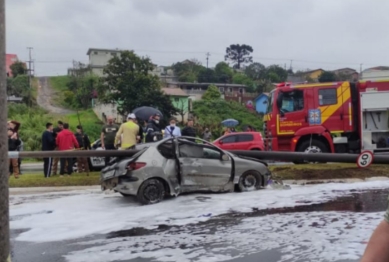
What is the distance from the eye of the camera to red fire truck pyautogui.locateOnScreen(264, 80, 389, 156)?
17750mm

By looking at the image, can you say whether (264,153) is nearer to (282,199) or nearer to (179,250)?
(282,199)


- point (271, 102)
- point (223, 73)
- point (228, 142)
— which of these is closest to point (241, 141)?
point (228, 142)

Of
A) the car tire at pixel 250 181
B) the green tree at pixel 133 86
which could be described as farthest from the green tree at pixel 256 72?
the car tire at pixel 250 181

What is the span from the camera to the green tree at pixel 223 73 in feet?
326

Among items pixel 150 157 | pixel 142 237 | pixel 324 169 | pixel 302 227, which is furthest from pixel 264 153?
pixel 142 237

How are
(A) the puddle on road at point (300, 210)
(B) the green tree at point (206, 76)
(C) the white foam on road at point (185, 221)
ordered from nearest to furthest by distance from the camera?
(C) the white foam on road at point (185, 221) → (A) the puddle on road at point (300, 210) → (B) the green tree at point (206, 76)

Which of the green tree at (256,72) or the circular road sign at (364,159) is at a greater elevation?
the green tree at (256,72)

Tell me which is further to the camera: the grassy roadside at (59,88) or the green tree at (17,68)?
the green tree at (17,68)

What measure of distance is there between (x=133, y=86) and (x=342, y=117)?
3396 centimetres

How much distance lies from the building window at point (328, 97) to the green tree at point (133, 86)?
32840 millimetres

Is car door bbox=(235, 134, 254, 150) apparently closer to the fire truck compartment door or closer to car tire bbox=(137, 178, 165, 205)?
the fire truck compartment door

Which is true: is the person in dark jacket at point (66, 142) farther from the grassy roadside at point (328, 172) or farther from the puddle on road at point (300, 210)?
the puddle on road at point (300, 210)

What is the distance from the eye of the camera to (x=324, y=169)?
15.6 metres

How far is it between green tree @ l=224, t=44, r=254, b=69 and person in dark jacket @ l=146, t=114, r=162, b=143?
12990 cm
